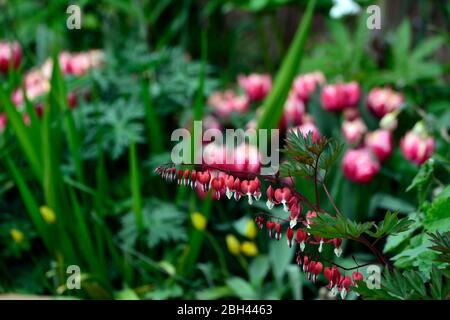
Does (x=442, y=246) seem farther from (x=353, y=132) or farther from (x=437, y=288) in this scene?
(x=353, y=132)

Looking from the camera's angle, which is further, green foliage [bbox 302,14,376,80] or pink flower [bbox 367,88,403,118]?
green foliage [bbox 302,14,376,80]

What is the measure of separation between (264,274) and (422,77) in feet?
3.09

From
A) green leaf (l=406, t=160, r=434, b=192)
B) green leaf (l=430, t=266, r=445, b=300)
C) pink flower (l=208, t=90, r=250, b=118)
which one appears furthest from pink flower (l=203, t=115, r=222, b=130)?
green leaf (l=430, t=266, r=445, b=300)

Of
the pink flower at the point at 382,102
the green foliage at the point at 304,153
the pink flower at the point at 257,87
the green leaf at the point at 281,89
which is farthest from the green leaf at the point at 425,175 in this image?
the pink flower at the point at 257,87

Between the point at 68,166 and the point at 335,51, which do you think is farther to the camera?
the point at 335,51

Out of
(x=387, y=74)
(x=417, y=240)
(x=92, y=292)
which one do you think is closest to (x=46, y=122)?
(x=92, y=292)

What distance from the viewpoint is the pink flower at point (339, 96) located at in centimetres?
167

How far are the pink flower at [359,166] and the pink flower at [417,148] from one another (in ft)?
0.27

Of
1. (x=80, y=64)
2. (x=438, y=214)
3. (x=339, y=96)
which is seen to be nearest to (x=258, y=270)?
(x=339, y=96)

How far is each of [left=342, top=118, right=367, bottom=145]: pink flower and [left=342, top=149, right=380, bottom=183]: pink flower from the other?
4.6 inches

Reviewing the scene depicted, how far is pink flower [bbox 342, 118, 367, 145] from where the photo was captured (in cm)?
157

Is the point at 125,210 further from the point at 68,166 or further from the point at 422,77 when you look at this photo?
the point at 422,77

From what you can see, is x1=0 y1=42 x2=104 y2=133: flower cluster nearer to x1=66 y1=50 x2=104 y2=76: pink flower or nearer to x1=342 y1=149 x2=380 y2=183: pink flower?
x1=66 y1=50 x2=104 y2=76: pink flower

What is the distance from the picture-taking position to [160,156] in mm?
1584
